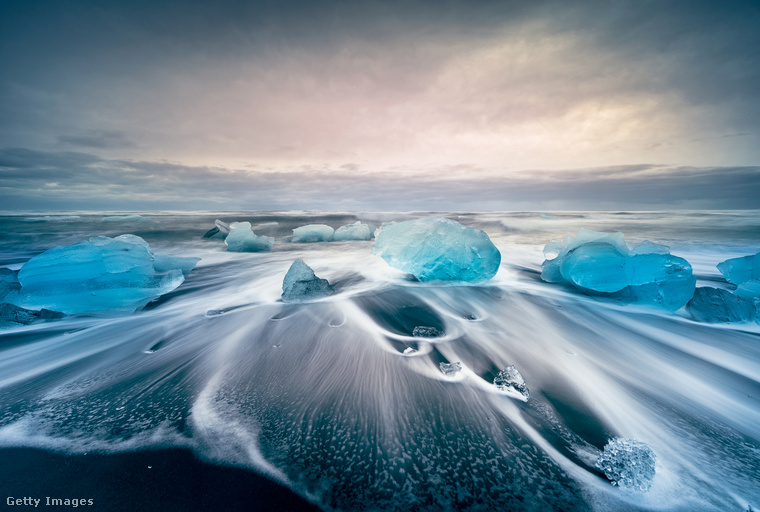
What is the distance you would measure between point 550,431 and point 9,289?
555 cm

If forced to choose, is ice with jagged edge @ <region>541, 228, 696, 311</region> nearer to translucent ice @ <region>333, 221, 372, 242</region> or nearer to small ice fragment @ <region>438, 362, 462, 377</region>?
small ice fragment @ <region>438, 362, 462, 377</region>

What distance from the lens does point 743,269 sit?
369 cm

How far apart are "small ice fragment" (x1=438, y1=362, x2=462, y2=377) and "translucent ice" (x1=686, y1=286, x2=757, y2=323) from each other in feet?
10.4

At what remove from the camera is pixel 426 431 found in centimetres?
151

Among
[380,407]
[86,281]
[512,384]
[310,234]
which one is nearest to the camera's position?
[380,407]

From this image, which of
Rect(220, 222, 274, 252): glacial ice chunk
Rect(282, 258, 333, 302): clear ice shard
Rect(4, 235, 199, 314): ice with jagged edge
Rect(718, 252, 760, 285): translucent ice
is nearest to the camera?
Rect(4, 235, 199, 314): ice with jagged edge

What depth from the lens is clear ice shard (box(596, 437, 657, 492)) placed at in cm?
122

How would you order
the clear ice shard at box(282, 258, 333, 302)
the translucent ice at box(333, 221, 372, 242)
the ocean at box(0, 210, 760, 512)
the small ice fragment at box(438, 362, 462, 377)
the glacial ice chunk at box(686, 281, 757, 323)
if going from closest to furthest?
the ocean at box(0, 210, 760, 512) → the small ice fragment at box(438, 362, 462, 377) → the glacial ice chunk at box(686, 281, 757, 323) → the clear ice shard at box(282, 258, 333, 302) → the translucent ice at box(333, 221, 372, 242)

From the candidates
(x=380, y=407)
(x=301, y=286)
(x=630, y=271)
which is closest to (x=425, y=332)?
(x=380, y=407)

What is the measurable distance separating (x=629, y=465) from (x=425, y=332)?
5.38 ft

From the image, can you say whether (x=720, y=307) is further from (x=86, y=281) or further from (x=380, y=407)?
(x=86, y=281)

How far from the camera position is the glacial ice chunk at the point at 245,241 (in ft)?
28.4

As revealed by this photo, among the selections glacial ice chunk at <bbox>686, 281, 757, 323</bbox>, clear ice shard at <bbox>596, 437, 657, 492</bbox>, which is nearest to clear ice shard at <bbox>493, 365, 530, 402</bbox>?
clear ice shard at <bbox>596, 437, 657, 492</bbox>

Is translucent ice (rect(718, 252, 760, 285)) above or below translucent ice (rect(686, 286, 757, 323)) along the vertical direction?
above
